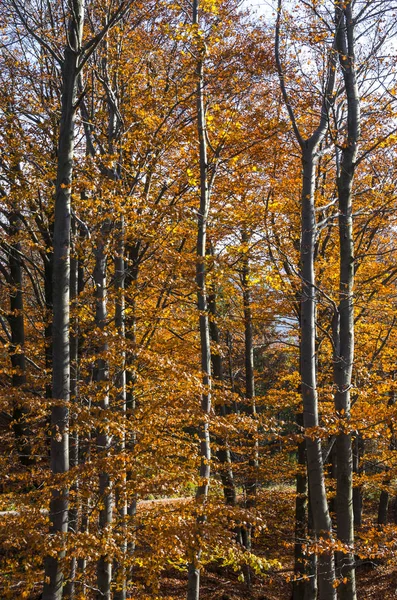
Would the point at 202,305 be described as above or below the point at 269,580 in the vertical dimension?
above

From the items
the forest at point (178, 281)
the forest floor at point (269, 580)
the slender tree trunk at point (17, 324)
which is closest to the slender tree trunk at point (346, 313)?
the forest at point (178, 281)

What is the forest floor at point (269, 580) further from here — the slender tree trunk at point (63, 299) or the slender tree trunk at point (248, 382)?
the slender tree trunk at point (63, 299)

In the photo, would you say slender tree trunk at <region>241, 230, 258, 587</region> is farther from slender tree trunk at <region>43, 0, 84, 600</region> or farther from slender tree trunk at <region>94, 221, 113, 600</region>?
slender tree trunk at <region>43, 0, 84, 600</region>

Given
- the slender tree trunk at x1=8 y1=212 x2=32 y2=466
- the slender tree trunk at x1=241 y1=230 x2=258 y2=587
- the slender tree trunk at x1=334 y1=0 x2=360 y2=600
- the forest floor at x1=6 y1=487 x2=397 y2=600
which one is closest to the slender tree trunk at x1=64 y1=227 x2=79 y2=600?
the slender tree trunk at x1=8 y1=212 x2=32 y2=466

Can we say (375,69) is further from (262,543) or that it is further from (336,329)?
(262,543)

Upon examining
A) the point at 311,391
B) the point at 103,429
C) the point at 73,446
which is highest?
the point at 311,391

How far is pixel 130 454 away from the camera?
6465 millimetres

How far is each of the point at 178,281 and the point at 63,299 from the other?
236cm

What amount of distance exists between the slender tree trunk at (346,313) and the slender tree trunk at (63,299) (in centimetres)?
356

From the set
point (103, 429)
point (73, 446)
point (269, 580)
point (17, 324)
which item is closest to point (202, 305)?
point (103, 429)

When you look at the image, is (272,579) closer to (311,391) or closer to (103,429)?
(311,391)

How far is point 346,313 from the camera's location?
7.73 metres

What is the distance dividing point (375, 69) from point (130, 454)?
6.58 m

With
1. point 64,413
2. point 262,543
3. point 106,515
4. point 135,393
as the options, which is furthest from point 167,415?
point 262,543
